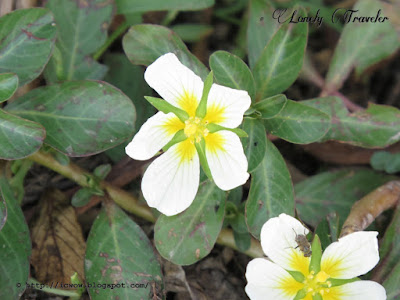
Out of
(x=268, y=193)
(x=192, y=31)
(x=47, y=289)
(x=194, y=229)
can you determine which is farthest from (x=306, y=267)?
(x=192, y=31)

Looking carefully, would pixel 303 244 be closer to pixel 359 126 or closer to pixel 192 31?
Result: pixel 359 126

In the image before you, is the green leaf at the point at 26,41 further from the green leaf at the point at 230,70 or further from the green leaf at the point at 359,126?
the green leaf at the point at 359,126

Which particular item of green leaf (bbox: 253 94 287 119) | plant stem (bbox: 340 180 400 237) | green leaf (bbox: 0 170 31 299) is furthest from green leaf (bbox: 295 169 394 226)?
green leaf (bbox: 0 170 31 299)

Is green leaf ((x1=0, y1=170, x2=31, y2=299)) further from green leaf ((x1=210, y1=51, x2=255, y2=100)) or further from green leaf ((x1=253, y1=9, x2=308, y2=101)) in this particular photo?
green leaf ((x1=253, y1=9, x2=308, y2=101))

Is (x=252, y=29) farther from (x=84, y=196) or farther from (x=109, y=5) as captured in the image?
(x=84, y=196)

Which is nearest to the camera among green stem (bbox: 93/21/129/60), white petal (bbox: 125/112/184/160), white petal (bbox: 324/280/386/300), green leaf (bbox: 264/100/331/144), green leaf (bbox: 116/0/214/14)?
white petal (bbox: 125/112/184/160)

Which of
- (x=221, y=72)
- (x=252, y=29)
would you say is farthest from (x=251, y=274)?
(x=252, y=29)
